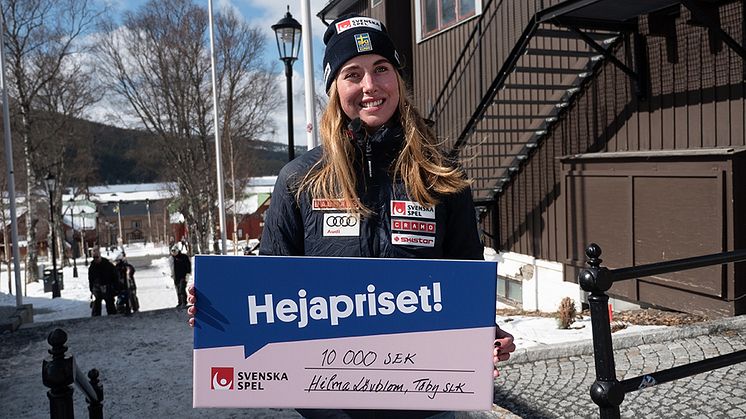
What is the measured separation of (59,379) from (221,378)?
87 centimetres

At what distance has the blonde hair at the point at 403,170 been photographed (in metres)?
1.93

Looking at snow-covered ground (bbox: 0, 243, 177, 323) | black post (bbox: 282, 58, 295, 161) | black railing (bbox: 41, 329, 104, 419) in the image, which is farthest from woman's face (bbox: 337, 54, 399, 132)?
snow-covered ground (bbox: 0, 243, 177, 323)

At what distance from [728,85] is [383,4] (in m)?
10.4

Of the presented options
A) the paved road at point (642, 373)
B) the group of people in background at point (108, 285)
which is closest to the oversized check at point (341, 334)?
the paved road at point (642, 373)

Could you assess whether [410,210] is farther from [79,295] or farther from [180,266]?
[79,295]

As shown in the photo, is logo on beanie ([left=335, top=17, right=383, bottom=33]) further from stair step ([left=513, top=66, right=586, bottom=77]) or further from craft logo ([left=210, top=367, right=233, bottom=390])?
stair step ([left=513, top=66, right=586, bottom=77])

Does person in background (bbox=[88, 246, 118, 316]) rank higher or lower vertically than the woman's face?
lower

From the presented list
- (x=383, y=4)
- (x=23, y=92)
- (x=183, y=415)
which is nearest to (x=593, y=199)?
(x=183, y=415)

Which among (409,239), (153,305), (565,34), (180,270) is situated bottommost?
(153,305)

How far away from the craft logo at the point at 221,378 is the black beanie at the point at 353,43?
41.6 inches

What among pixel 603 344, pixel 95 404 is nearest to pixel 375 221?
pixel 603 344

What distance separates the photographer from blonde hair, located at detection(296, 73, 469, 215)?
6.33 feet

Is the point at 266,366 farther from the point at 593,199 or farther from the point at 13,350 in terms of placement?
the point at 13,350

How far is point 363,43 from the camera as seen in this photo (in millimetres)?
1997
